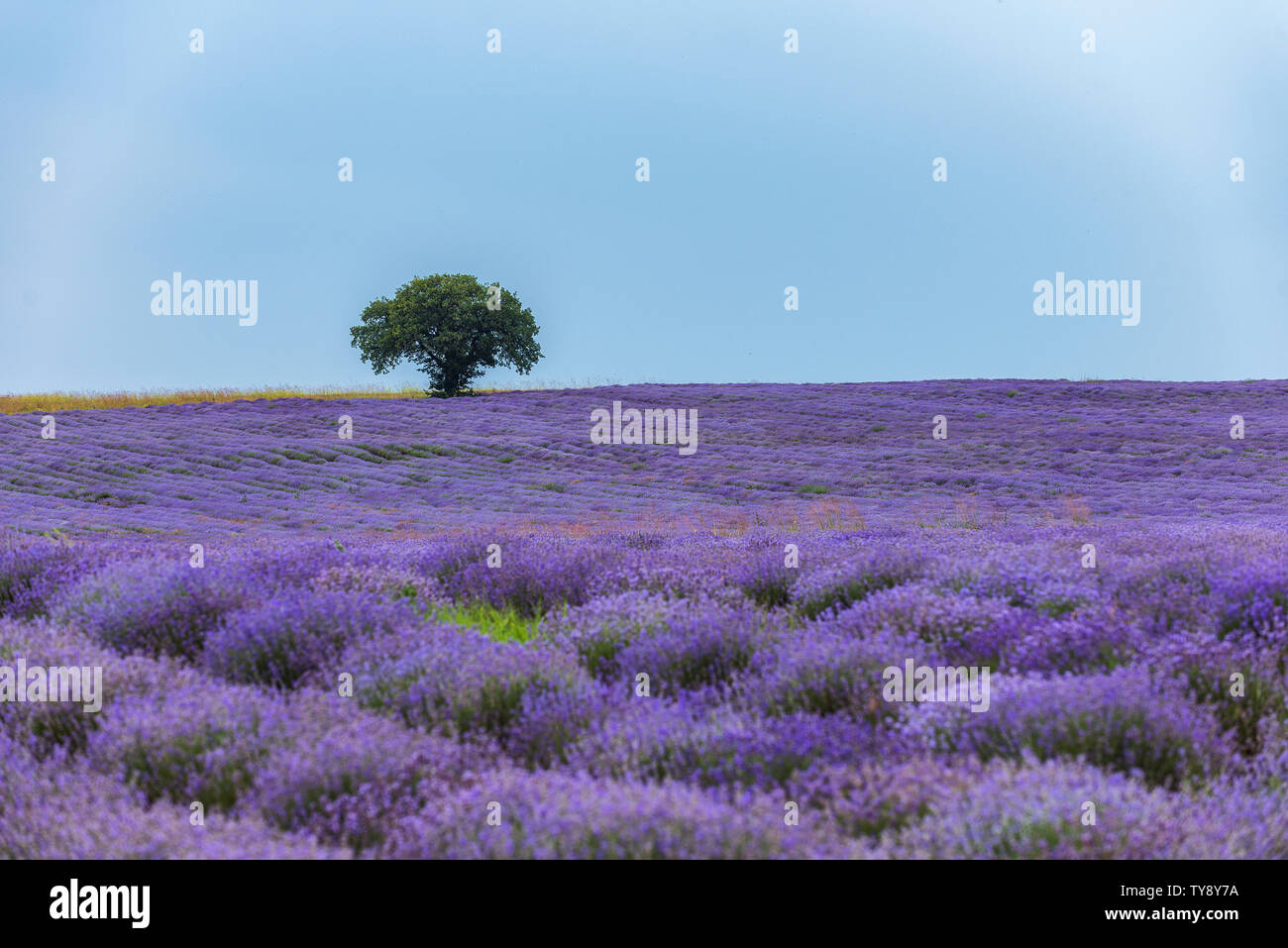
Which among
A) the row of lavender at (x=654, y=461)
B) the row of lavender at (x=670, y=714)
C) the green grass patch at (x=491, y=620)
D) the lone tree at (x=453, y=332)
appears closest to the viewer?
the row of lavender at (x=670, y=714)

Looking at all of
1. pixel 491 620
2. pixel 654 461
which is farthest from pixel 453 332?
pixel 491 620

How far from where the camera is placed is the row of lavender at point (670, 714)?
2.44m

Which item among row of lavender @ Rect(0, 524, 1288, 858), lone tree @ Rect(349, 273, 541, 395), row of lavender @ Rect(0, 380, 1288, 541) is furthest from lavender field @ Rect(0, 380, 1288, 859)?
lone tree @ Rect(349, 273, 541, 395)

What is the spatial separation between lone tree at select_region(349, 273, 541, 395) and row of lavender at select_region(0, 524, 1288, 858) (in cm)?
3017

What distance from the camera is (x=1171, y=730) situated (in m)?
2.91

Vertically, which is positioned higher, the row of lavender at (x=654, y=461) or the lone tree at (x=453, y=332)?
the lone tree at (x=453, y=332)

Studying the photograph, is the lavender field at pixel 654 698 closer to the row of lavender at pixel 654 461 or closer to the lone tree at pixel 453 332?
the row of lavender at pixel 654 461

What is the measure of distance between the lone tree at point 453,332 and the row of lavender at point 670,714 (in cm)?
3017

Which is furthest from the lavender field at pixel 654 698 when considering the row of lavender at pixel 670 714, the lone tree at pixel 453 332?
the lone tree at pixel 453 332

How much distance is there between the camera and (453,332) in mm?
34688

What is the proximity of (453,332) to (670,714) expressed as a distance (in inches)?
1294
